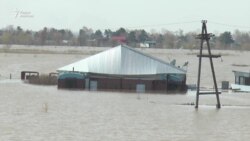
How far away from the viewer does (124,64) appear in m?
65.6

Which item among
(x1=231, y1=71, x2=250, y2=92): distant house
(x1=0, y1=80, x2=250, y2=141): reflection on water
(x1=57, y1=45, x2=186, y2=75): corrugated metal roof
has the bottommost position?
(x1=0, y1=80, x2=250, y2=141): reflection on water

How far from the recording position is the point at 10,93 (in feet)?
188

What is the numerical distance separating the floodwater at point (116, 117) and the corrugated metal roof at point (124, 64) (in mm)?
4767

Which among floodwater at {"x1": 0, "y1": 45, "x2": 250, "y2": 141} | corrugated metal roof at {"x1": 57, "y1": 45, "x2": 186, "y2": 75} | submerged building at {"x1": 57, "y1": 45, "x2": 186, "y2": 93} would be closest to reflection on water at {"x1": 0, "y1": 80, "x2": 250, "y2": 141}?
floodwater at {"x1": 0, "y1": 45, "x2": 250, "y2": 141}

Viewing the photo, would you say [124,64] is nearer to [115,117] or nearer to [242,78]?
[242,78]

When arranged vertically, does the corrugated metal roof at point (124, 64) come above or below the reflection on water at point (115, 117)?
above

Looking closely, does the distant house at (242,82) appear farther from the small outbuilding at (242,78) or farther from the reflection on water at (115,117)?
the reflection on water at (115,117)

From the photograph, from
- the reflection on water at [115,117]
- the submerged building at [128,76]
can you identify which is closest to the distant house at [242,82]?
the submerged building at [128,76]

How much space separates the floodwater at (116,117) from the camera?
3246cm

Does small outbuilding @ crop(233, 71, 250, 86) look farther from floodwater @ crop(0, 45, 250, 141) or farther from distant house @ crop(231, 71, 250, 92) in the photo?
floodwater @ crop(0, 45, 250, 141)

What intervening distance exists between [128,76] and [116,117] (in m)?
24.3

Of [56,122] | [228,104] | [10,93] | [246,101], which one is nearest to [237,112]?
[228,104]

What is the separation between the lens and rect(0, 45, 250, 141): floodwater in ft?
107

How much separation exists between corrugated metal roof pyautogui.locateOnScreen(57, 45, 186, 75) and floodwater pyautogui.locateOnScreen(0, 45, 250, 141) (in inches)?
188
